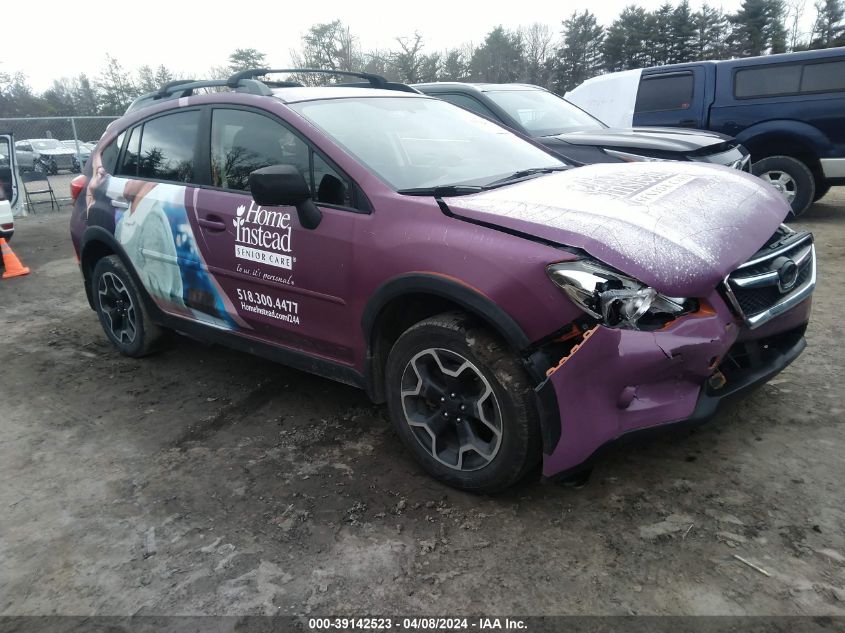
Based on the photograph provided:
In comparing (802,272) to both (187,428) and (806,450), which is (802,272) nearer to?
(806,450)

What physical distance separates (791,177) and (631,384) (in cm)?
720

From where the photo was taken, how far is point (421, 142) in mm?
3340

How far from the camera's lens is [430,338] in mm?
2582

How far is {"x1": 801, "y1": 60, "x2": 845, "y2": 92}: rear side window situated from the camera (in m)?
7.54

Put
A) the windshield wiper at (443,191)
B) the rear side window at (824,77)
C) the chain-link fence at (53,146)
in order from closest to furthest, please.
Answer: the windshield wiper at (443,191) → the rear side window at (824,77) → the chain-link fence at (53,146)

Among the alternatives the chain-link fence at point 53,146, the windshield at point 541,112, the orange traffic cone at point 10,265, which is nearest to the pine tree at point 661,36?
the chain-link fence at point 53,146

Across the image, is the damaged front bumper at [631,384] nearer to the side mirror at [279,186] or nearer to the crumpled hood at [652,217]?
the crumpled hood at [652,217]

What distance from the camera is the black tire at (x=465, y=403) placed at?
2389mm

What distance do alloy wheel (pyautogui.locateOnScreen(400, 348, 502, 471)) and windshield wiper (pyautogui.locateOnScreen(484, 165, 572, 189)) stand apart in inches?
35.2

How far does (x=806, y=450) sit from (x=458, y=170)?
2093mm

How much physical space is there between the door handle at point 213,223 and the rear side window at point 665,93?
719 centimetres

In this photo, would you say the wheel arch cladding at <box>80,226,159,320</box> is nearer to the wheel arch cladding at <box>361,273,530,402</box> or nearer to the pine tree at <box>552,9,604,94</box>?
the wheel arch cladding at <box>361,273,530,402</box>

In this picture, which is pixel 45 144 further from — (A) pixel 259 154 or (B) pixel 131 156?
(A) pixel 259 154

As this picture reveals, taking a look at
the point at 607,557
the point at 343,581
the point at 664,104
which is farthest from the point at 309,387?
the point at 664,104
